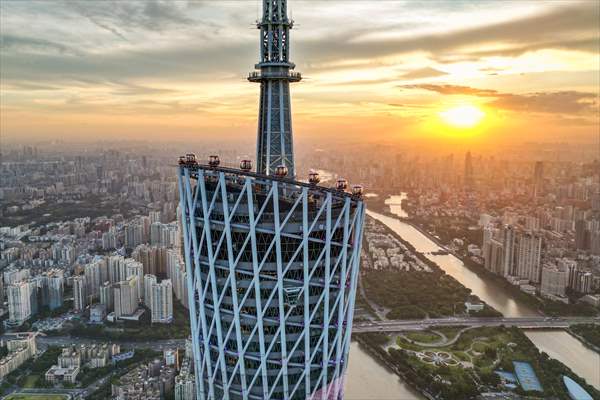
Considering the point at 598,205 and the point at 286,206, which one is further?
the point at 598,205

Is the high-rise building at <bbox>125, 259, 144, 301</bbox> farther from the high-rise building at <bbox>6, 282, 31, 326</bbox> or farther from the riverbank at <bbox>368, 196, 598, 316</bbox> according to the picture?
the riverbank at <bbox>368, 196, 598, 316</bbox>

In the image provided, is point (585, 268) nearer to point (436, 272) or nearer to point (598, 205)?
point (436, 272)

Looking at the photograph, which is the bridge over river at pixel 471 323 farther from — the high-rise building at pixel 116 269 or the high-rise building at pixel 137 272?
the high-rise building at pixel 116 269

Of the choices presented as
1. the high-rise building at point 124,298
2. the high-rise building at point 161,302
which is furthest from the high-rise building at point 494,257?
the high-rise building at point 124,298

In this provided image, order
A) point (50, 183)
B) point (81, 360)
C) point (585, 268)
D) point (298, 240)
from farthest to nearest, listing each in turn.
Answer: point (50, 183)
point (585, 268)
point (81, 360)
point (298, 240)

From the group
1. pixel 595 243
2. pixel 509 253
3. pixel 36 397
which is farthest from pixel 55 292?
pixel 595 243

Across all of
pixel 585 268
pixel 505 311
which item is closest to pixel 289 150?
pixel 505 311

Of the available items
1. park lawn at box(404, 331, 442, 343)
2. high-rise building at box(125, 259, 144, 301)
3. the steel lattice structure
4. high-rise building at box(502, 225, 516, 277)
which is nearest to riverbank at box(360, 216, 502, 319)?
park lawn at box(404, 331, 442, 343)
